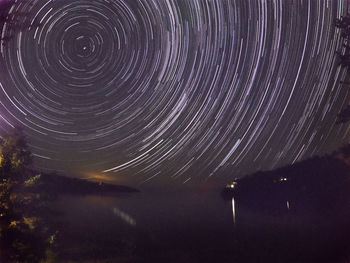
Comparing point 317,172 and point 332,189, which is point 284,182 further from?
point 332,189

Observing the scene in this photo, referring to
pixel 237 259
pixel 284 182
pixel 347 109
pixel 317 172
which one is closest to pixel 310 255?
pixel 237 259

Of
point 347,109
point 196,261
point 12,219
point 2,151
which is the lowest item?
point 196,261

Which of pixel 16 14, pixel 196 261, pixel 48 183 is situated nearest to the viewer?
pixel 16 14

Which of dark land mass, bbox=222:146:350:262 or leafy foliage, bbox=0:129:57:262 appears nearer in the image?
leafy foliage, bbox=0:129:57:262

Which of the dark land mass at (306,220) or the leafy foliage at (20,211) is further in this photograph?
the dark land mass at (306,220)

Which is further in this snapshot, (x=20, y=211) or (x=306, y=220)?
(x=306, y=220)

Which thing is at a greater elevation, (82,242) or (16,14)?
(16,14)

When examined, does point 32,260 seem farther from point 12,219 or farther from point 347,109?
point 347,109

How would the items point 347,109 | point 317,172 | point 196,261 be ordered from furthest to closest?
point 317,172 < point 347,109 < point 196,261

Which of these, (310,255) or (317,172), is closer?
(310,255)

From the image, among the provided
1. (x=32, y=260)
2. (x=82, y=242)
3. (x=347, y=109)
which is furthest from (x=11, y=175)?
(x=347, y=109)
